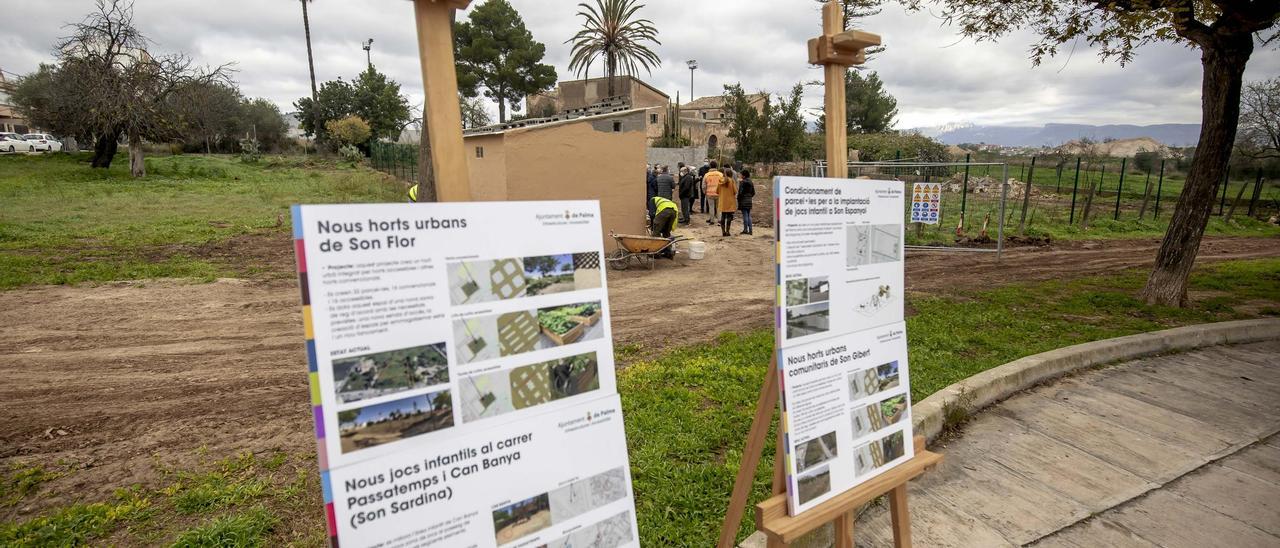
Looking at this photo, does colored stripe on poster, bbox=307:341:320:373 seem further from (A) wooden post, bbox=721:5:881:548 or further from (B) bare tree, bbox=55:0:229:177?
(B) bare tree, bbox=55:0:229:177

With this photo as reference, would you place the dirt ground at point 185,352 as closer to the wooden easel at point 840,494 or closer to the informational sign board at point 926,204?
the informational sign board at point 926,204

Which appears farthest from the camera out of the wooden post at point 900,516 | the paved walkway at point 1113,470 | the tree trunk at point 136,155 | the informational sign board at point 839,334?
the tree trunk at point 136,155

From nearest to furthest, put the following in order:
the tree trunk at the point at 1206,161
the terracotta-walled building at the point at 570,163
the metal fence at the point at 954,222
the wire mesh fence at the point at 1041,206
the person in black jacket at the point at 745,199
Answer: the tree trunk at the point at 1206,161 → the terracotta-walled building at the point at 570,163 → the metal fence at the point at 954,222 → the wire mesh fence at the point at 1041,206 → the person in black jacket at the point at 745,199

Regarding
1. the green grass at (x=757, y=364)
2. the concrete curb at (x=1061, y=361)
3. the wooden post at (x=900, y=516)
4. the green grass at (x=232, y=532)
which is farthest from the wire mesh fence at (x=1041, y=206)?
the green grass at (x=232, y=532)

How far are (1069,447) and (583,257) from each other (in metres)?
4.12

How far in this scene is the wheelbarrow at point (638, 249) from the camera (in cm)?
1141

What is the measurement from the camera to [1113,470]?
402 centimetres

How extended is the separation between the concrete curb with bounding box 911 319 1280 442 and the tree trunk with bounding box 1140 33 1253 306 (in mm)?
1068

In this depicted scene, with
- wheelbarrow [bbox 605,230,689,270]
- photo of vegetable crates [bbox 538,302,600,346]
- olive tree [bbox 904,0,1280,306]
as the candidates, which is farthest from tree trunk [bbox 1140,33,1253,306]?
photo of vegetable crates [bbox 538,302,600,346]

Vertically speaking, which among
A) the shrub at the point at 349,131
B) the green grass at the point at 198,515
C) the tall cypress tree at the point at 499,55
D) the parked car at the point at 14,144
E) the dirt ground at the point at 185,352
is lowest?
the green grass at the point at 198,515

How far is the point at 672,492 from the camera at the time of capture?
3547 millimetres

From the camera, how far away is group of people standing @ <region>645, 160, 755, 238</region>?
41.1 feet

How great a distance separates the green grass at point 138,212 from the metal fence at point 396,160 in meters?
3.32

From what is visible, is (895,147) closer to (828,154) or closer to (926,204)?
(926,204)
